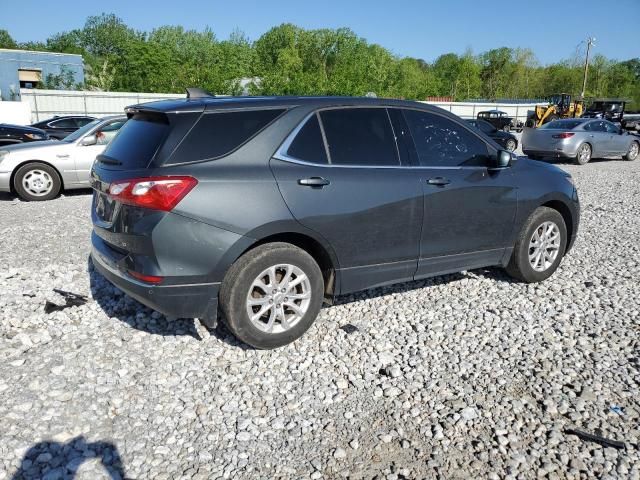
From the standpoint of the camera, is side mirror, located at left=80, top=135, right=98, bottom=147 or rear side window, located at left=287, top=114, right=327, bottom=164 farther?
side mirror, located at left=80, top=135, right=98, bottom=147

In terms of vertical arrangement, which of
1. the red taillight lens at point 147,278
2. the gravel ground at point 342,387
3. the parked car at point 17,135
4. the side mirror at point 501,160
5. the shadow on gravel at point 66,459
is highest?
the side mirror at point 501,160

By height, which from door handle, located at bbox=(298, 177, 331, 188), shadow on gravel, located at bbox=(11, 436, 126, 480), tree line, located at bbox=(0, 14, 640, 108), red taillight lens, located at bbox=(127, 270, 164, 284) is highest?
tree line, located at bbox=(0, 14, 640, 108)

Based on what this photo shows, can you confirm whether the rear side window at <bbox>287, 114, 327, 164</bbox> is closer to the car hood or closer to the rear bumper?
the rear bumper

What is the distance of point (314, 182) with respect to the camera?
12.5 ft

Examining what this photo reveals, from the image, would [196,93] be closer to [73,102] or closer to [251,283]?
[251,283]

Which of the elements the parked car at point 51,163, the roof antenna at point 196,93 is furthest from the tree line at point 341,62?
the roof antenna at point 196,93

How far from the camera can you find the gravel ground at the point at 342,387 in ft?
9.04

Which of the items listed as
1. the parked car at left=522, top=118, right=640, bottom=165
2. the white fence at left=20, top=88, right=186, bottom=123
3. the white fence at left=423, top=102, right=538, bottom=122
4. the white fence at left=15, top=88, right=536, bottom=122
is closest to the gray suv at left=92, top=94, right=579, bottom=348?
the parked car at left=522, top=118, right=640, bottom=165

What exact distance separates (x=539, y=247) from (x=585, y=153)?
13.9 meters

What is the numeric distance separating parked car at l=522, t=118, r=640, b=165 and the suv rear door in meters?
14.4

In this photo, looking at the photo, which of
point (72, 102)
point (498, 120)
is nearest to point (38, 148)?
point (72, 102)

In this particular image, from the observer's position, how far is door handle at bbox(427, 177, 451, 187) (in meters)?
4.38

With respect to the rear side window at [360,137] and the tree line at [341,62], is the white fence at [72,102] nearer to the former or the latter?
the tree line at [341,62]

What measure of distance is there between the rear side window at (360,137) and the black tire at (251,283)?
79 cm
